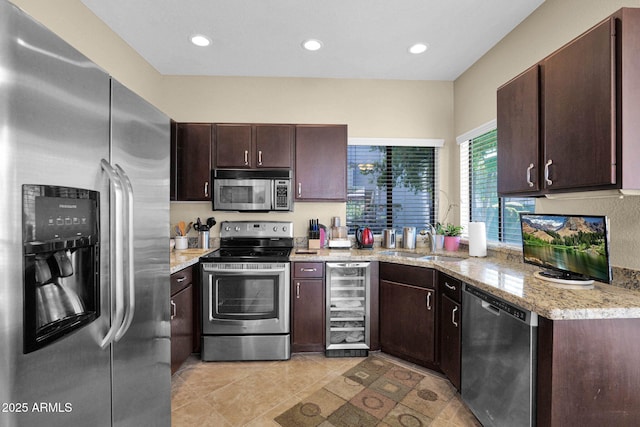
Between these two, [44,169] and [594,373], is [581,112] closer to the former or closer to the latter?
[594,373]

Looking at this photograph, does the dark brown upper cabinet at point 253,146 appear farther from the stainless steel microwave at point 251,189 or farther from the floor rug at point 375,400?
the floor rug at point 375,400

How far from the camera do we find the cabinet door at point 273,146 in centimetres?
301

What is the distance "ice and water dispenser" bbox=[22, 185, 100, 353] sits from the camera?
0.69m

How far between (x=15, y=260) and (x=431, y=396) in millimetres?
2435

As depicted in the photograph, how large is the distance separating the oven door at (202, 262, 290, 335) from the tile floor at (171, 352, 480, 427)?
297mm

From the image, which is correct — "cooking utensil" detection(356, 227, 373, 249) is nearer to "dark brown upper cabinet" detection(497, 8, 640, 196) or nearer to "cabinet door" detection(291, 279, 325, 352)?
"cabinet door" detection(291, 279, 325, 352)

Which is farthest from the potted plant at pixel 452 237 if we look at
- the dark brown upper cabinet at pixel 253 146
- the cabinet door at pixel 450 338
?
the dark brown upper cabinet at pixel 253 146

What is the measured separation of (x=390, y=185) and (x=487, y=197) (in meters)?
1.03

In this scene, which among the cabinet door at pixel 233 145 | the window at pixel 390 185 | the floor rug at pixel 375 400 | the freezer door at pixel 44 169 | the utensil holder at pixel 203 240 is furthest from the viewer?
the window at pixel 390 185

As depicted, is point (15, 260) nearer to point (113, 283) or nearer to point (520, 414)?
point (113, 283)

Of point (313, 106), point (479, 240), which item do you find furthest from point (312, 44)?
point (479, 240)

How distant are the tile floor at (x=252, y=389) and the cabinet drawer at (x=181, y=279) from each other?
2.40ft

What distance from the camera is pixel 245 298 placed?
8.56ft

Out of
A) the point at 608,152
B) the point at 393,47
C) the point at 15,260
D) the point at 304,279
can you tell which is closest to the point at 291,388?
the point at 304,279
